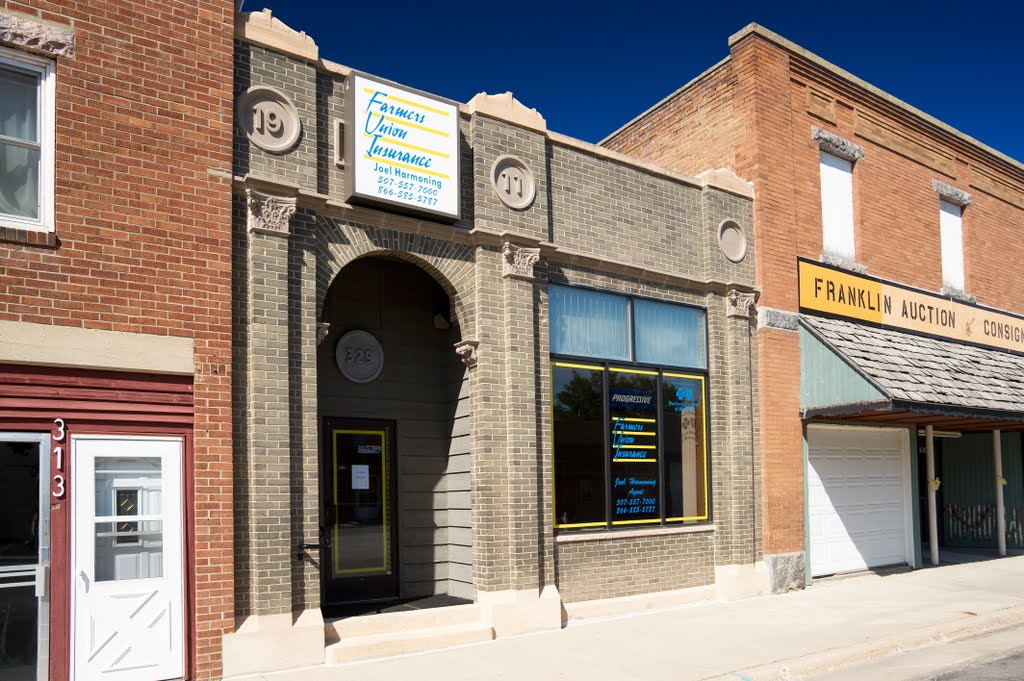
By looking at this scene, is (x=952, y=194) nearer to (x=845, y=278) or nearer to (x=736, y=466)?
(x=845, y=278)

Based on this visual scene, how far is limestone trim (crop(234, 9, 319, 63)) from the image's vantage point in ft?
30.8

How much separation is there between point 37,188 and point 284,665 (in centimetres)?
498

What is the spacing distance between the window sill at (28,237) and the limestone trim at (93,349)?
0.70 meters

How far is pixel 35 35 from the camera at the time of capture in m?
7.92

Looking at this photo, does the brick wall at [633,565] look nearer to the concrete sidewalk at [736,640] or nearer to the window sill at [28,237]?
the concrete sidewalk at [736,640]

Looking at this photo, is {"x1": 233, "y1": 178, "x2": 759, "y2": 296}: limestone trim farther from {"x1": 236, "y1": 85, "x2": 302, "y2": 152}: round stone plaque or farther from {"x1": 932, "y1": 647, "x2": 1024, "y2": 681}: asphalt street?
{"x1": 932, "y1": 647, "x2": 1024, "y2": 681}: asphalt street

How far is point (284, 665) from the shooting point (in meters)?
8.77

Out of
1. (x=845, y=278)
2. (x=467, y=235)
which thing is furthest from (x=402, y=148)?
(x=845, y=278)

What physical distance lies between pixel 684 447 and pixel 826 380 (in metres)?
2.87

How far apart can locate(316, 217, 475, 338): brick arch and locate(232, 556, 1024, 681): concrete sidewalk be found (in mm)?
3764

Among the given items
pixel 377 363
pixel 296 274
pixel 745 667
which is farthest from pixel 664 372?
pixel 296 274

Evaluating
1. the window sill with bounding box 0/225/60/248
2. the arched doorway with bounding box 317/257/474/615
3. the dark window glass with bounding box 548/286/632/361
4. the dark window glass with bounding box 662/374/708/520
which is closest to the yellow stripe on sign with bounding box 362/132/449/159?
the arched doorway with bounding box 317/257/474/615

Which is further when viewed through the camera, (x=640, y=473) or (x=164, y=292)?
(x=640, y=473)

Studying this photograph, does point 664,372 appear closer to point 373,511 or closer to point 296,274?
point 373,511
